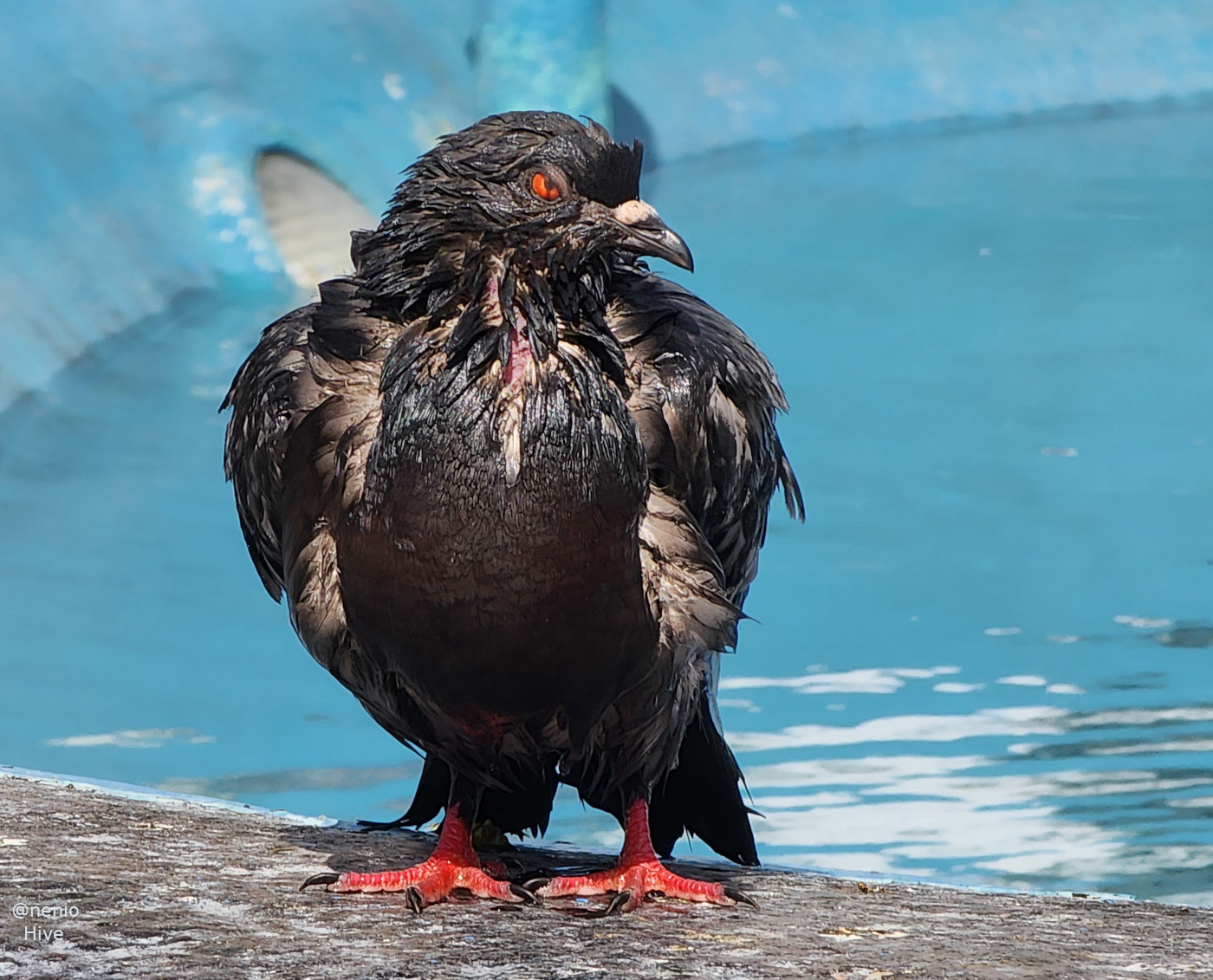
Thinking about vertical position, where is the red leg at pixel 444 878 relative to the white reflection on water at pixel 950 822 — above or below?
below

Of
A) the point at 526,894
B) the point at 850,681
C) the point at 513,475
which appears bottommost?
the point at 526,894

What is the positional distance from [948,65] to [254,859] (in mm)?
13992

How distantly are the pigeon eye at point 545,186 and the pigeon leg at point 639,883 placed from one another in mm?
1182

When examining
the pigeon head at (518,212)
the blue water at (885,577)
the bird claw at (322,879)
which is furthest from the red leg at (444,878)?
the blue water at (885,577)

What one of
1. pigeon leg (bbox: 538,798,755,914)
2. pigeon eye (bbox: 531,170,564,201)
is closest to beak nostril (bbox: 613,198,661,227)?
pigeon eye (bbox: 531,170,564,201)

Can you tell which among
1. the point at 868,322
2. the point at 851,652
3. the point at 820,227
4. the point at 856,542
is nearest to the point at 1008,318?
the point at 868,322

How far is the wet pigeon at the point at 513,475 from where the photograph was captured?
292 cm

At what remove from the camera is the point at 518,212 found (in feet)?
9.84

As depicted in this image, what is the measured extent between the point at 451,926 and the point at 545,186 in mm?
1261

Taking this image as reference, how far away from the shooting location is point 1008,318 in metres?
11.5

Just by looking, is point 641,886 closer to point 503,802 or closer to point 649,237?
point 503,802

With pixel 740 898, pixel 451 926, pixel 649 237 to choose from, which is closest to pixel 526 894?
pixel 451 926

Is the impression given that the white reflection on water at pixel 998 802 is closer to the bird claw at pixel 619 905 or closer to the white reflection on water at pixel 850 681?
the white reflection on water at pixel 850 681

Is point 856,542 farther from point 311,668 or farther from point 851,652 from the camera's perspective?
point 311,668
